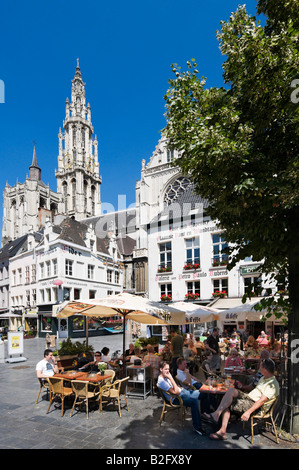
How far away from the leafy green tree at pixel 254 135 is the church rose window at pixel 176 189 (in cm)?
2865

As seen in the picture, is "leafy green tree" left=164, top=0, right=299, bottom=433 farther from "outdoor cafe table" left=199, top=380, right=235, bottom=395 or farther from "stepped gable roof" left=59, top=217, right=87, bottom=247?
"stepped gable roof" left=59, top=217, right=87, bottom=247

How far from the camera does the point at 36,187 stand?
81.8 metres

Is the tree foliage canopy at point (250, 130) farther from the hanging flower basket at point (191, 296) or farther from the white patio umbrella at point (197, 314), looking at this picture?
the hanging flower basket at point (191, 296)

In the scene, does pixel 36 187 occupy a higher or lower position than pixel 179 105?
higher

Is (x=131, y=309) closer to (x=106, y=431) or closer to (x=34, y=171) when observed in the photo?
(x=106, y=431)

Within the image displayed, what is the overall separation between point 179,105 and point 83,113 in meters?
91.6

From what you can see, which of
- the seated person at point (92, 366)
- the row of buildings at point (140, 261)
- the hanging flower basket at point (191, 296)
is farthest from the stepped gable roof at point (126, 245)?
the seated person at point (92, 366)

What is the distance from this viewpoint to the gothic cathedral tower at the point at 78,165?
81562 millimetres

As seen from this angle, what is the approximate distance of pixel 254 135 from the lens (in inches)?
243

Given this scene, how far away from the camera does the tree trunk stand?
609 cm

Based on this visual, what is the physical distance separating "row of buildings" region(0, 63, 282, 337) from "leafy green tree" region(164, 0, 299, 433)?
944 mm

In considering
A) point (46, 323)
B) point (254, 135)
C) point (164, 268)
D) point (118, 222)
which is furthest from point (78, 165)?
point (254, 135)
